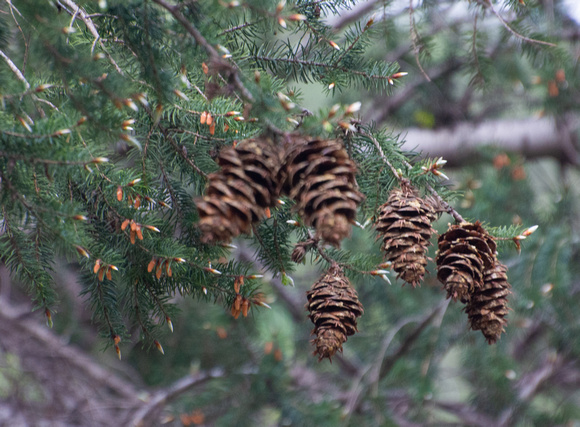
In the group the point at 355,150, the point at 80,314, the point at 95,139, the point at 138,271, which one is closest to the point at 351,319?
the point at 355,150

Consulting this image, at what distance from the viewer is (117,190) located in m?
1.20

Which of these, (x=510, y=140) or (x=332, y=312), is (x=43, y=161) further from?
(x=510, y=140)

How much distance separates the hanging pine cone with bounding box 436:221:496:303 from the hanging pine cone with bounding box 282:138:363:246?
270 millimetres

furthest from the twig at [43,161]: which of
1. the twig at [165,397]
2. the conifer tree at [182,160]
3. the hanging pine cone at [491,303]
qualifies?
the twig at [165,397]

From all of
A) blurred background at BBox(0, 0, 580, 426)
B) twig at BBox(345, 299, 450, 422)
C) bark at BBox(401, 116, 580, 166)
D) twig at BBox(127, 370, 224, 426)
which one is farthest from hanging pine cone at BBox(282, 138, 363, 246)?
bark at BBox(401, 116, 580, 166)

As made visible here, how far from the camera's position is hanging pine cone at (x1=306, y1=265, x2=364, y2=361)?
1096mm

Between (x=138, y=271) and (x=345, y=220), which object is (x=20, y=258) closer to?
(x=138, y=271)

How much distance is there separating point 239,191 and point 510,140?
2734mm

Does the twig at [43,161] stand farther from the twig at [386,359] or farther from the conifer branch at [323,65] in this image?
the twig at [386,359]

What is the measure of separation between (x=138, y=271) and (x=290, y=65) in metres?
0.67

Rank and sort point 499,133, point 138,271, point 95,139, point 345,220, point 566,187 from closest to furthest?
point 345,220, point 95,139, point 138,271, point 566,187, point 499,133

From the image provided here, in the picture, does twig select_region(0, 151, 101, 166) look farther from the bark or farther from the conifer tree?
the bark

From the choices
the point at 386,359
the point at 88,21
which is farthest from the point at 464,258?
the point at 386,359

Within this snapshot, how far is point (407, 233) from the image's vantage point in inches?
41.3
